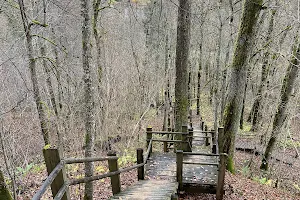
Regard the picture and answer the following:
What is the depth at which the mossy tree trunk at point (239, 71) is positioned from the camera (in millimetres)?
7961

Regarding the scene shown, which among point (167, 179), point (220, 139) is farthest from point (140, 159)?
point (220, 139)

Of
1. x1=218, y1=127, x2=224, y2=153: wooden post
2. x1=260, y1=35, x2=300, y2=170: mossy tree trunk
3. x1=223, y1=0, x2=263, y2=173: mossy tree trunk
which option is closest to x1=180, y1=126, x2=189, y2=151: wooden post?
x1=218, y1=127, x2=224, y2=153: wooden post

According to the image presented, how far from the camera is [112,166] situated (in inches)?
193

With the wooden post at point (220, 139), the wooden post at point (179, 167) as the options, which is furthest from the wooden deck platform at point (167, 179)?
the wooden post at point (220, 139)

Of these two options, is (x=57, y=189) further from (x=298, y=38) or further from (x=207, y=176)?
(x=298, y=38)

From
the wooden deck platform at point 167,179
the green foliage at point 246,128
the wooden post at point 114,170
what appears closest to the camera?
the wooden post at point 114,170

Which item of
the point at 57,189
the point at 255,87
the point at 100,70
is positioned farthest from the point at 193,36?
the point at 57,189

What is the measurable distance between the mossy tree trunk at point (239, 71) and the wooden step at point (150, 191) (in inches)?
145

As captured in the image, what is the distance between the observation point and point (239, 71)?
841 cm

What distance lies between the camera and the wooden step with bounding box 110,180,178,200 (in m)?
4.73

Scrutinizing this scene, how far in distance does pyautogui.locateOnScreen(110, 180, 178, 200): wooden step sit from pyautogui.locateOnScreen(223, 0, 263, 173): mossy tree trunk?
3.67 m

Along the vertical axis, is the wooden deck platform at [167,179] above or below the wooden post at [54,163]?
below

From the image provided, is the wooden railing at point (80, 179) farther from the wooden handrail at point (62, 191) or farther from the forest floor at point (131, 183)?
the forest floor at point (131, 183)

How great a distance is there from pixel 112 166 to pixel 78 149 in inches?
165
